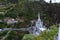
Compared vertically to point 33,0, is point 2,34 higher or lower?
lower

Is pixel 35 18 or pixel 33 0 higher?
pixel 33 0

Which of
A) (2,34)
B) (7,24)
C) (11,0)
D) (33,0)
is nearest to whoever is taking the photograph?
(2,34)

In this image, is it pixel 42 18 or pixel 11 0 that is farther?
pixel 11 0

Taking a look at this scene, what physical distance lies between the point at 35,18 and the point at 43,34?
2.70 meters

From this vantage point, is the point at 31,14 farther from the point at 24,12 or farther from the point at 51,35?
the point at 51,35

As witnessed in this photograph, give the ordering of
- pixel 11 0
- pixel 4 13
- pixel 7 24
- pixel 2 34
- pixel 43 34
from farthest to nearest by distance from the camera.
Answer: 1. pixel 11 0
2. pixel 4 13
3. pixel 7 24
4. pixel 2 34
5. pixel 43 34

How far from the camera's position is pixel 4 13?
347 inches

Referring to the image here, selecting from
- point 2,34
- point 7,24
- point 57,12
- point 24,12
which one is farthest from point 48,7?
point 2,34

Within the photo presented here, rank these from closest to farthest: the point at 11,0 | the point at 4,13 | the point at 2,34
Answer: the point at 2,34 < the point at 4,13 < the point at 11,0

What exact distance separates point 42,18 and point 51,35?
2429 mm

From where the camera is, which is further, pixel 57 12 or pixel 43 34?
pixel 57 12

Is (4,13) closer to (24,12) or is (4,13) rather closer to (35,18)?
(24,12)

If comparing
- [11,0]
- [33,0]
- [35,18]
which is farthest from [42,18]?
[11,0]

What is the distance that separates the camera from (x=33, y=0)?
26.7ft
